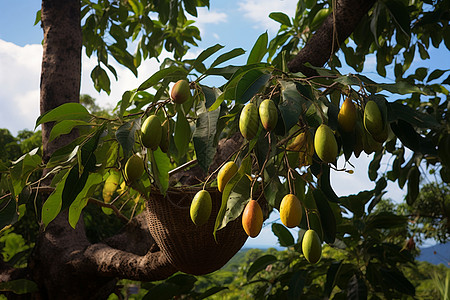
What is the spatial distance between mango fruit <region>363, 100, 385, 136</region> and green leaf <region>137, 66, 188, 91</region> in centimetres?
34

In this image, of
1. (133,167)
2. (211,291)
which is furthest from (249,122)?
(211,291)

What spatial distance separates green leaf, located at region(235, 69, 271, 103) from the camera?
545 millimetres

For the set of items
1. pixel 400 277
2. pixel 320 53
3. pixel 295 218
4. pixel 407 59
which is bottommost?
pixel 400 277

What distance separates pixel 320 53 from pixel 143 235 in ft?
2.56

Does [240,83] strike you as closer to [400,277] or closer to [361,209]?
[361,209]

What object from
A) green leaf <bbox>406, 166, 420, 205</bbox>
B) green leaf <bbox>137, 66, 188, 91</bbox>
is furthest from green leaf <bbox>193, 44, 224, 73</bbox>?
green leaf <bbox>406, 166, 420, 205</bbox>

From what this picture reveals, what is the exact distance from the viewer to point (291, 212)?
0.56 metres

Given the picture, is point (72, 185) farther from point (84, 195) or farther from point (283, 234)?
point (283, 234)

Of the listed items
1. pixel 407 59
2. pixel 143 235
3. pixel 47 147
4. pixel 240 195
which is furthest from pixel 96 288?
pixel 407 59

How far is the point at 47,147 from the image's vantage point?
1419mm

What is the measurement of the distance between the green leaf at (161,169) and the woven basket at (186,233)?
76 millimetres

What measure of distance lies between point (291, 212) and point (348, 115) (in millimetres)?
153

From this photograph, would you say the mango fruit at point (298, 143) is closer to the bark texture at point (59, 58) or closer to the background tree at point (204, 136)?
the background tree at point (204, 136)

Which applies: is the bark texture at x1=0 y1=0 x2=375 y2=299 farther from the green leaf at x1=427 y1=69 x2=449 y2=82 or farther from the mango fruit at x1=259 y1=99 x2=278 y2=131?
the mango fruit at x1=259 y1=99 x2=278 y2=131
